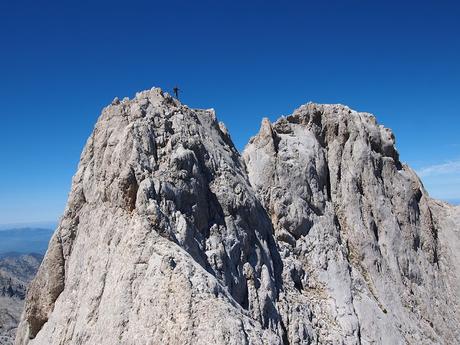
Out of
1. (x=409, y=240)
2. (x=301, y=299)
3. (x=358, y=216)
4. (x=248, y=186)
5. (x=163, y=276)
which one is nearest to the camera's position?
(x=163, y=276)

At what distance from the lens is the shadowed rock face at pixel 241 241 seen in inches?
816

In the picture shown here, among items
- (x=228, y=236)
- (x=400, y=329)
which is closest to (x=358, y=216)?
(x=400, y=329)

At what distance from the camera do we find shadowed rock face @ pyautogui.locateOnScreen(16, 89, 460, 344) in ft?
68.0

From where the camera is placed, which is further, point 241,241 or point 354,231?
point 354,231

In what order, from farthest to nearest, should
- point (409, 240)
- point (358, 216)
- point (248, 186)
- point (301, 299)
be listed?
point (409, 240)
point (358, 216)
point (248, 186)
point (301, 299)

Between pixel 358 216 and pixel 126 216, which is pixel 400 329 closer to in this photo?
pixel 358 216

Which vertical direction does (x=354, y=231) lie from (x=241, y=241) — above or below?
above

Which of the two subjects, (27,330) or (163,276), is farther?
(27,330)

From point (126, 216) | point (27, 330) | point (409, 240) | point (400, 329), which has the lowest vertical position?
point (27, 330)

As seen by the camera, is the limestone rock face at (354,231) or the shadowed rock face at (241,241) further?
the limestone rock face at (354,231)

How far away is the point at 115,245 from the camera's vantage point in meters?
23.6

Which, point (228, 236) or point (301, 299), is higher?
point (228, 236)

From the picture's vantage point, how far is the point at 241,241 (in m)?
26.9

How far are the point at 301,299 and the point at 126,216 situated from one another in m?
12.0
